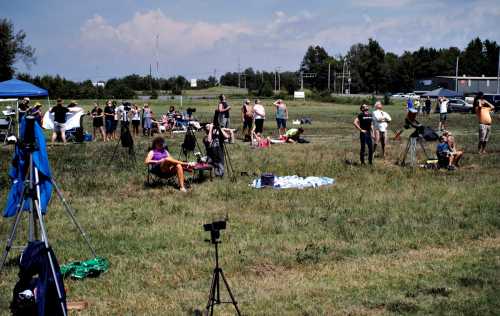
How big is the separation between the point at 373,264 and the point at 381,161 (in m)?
9.80

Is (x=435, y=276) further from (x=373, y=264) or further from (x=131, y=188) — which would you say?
(x=131, y=188)

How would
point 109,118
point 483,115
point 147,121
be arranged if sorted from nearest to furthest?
point 483,115
point 109,118
point 147,121

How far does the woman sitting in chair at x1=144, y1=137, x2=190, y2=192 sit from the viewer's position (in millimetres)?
12430

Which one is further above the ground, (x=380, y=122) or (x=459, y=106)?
(x=380, y=122)

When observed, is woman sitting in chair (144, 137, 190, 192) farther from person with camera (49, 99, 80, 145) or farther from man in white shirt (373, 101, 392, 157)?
person with camera (49, 99, 80, 145)

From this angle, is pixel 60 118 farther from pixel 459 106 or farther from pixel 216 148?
pixel 459 106

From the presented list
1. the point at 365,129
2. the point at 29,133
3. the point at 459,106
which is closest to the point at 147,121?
the point at 365,129

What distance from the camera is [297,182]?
13164mm

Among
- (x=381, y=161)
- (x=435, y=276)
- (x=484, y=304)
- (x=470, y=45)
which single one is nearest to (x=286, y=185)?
(x=381, y=161)

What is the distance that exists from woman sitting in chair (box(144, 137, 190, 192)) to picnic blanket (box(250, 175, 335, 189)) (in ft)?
5.53

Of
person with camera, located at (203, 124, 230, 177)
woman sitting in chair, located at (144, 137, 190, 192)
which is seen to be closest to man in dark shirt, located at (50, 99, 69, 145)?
person with camera, located at (203, 124, 230, 177)

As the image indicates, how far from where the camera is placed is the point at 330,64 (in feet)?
495

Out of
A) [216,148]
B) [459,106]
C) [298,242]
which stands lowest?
[298,242]

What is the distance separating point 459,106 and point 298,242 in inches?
1712
